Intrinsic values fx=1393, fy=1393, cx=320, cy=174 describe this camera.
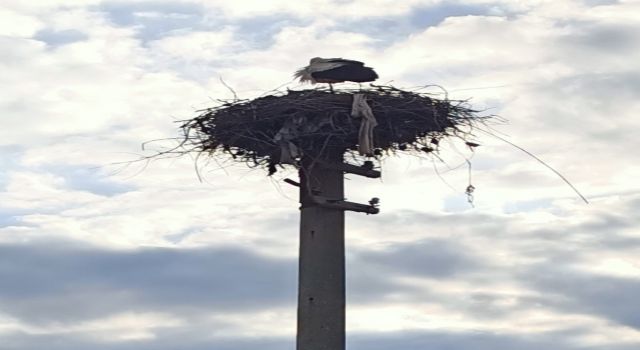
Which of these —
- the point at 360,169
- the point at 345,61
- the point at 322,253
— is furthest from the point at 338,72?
the point at 322,253

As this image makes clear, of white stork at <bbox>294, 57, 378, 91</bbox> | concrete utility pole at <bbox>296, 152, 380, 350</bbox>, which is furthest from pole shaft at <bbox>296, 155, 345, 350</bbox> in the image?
white stork at <bbox>294, 57, 378, 91</bbox>

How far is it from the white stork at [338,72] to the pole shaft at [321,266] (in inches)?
32.4

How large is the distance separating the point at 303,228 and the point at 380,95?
1.60m

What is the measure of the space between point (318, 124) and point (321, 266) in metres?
1.45

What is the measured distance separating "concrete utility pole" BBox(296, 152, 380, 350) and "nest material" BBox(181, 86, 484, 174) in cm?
26

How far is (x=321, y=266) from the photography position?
14.0 m

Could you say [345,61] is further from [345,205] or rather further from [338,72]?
[345,205]

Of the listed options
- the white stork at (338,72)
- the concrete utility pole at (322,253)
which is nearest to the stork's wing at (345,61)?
the white stork at (338,72)

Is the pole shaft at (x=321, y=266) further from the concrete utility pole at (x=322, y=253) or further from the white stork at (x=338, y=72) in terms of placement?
the white stork at (x=338, y=72)

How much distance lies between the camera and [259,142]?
1416 centimetres

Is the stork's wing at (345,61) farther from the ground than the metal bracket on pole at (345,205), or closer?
farther from the ground

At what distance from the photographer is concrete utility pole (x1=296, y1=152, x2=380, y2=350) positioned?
13828 mm

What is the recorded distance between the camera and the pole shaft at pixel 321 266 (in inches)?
544

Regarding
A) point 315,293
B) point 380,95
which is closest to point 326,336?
point 315,293
